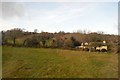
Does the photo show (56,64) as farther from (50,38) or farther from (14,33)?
(14,33)

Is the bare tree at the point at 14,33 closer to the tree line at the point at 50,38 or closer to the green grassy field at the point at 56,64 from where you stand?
the tree line at the point at 50,38

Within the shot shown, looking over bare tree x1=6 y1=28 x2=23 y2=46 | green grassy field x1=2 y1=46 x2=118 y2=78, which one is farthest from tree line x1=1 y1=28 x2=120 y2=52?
green grassy field x1=2 y1=46 x2=118 y2=78

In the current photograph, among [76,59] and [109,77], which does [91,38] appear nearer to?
[76,59]

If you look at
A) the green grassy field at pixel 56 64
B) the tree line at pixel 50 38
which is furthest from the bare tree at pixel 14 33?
the green grassy field at pixel 56 64

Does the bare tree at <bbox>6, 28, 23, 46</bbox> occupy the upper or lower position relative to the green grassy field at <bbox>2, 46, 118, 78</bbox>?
upper

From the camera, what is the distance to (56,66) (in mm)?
12258

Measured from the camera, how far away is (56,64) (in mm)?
12438

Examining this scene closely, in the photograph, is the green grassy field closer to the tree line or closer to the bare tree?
the tree line

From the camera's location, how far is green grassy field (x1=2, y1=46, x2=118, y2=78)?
1148 cm

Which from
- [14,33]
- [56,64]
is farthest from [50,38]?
[56,64]

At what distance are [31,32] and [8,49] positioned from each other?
6.30 feet

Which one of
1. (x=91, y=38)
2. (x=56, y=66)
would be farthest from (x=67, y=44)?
(x=56, y=66)

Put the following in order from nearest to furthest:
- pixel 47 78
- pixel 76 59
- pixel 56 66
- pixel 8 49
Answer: pixel 47 78 < pixel 56 66 < pixel 76 59 < pixel 8 49

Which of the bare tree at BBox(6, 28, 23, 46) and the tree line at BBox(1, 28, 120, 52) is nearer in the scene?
the tree line at BBox(1, 28, 120, 52)
